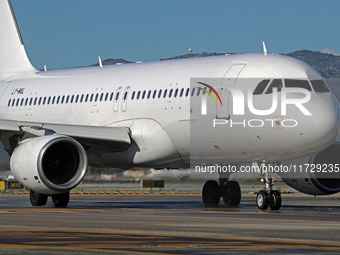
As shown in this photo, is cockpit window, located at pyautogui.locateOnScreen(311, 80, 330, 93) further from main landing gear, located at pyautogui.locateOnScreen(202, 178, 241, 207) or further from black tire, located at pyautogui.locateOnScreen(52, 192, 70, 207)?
black tire, located at pyautogui.locateOnScreen(52, 192, 70, 207)

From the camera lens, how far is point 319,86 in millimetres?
21484

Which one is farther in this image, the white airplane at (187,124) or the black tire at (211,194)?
the black tire at (211,194)

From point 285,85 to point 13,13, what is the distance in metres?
16.0

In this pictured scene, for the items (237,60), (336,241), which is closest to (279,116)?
(237,60)

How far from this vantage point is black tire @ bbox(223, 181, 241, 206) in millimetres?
25781

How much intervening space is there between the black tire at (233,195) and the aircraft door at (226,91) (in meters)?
4.21

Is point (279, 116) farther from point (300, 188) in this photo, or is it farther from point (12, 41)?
point (12, 41)

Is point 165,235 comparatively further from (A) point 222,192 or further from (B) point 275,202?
(A) point 222,192

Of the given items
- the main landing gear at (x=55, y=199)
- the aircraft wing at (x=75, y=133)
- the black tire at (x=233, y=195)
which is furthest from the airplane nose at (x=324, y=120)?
the main landing gear at (x=55, y=199)

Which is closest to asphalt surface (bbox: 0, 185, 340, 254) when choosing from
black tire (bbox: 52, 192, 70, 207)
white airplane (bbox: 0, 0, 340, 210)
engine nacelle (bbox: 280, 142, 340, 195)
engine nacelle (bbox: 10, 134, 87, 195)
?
white airplane (bbox: 0, 0, 340, 210)

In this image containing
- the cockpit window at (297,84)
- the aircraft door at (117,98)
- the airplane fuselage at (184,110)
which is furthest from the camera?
the aircraft door at (117,98)

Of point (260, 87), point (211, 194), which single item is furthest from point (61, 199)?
point (260, 87)

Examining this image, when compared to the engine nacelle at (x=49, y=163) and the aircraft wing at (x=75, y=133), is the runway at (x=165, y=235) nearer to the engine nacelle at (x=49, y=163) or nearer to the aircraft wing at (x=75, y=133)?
the engine nacelle at (x=49, y=163)

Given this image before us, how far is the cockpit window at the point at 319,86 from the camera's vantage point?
21.3 meters
